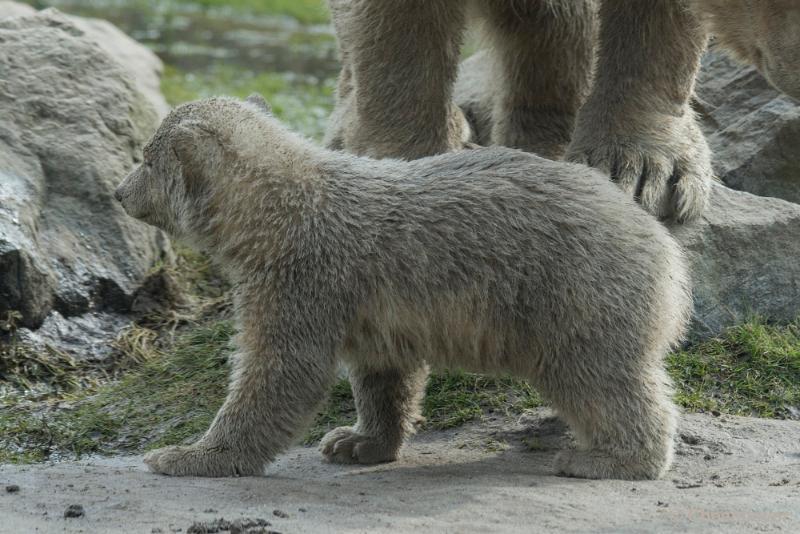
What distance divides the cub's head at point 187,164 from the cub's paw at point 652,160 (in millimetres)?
1655

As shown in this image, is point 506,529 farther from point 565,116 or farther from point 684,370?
point 565,116

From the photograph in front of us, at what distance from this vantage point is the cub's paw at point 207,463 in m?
4.57

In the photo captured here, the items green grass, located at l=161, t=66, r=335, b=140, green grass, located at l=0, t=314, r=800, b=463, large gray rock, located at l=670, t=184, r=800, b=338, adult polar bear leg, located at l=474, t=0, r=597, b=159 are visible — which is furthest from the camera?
green grass, located at l=161, t=66, r=335, b=140

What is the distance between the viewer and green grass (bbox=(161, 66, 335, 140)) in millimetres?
10750

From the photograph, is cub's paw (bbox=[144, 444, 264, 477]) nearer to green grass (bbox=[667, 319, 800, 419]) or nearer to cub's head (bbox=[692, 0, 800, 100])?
green grass (bbox=[667, 319, 800, 419])

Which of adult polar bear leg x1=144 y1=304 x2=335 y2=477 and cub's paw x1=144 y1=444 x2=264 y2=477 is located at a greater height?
adult polar bear leg x1=144 y1=304 x2=335 y2=477

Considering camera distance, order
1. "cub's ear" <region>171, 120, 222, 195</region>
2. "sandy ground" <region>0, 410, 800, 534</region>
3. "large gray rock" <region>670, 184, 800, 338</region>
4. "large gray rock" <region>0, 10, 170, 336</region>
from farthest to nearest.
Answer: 1. "large gray rock" <region>0, 10, 170, 336</region>
2. "large gray rock" <region>670, 184, 800, 338</region>
3. "cub's ear" <region>171, 120, 222, 195</region>
4. "sandy ground" <region>0, 410, 800, 534</region>

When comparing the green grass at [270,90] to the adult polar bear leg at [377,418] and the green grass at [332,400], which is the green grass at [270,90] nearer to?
the green grass at [332,400]

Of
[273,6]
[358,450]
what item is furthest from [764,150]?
[273,6]

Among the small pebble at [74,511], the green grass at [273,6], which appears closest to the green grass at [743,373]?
the small pebble at [74,511]

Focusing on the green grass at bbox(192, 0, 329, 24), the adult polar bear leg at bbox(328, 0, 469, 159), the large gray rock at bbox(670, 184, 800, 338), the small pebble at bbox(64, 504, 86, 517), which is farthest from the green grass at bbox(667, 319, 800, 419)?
the green grass at bbox(192, 0, 329, 24)

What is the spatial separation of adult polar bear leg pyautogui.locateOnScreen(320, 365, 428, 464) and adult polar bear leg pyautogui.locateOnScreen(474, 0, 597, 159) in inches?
90.1

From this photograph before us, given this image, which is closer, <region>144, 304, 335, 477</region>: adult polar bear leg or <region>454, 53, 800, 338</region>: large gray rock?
<region>144, 304, 335, 477</region>: adult polar bear leg

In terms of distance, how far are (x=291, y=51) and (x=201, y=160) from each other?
10.2 metres
